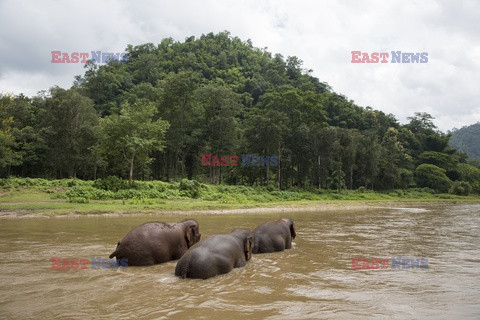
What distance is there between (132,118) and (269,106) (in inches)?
1050

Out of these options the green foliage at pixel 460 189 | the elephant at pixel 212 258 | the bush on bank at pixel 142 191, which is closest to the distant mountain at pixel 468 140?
the green foliage at pixel 460 189

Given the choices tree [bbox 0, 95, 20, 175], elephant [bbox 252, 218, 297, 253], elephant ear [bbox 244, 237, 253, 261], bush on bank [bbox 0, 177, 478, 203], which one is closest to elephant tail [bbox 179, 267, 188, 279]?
elephant ear [bbox 244, 237, 253, 261]

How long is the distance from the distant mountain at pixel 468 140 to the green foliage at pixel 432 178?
90.7m

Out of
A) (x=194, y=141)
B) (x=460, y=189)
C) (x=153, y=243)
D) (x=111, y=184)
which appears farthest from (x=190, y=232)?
(x=460, y=189)

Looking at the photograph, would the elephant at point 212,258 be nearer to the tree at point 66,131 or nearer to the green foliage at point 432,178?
the tree at point 66,131

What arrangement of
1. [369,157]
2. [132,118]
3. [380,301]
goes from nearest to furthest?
[380,301]
[132,118]
[369,157]

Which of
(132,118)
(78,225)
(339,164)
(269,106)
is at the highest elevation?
(269,106)

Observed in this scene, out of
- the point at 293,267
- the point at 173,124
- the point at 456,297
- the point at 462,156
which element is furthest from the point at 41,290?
the point at 462,156

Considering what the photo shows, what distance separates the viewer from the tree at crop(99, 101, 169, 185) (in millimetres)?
36938

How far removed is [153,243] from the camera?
901 cm

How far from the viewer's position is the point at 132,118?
37.8m

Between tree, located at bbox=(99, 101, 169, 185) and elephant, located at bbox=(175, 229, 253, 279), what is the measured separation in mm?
29713

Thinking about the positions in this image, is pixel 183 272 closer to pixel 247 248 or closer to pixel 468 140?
pixel 247 248

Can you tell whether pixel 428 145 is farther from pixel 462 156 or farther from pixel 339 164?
pixel 339 164
